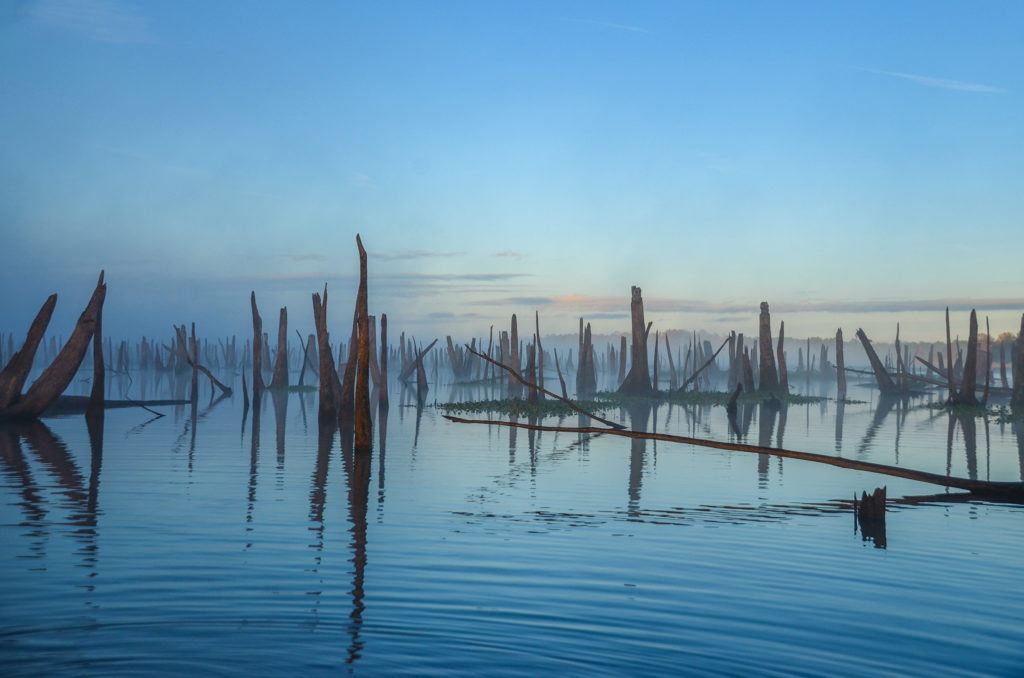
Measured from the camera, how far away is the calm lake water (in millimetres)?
6145

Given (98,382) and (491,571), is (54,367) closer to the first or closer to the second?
(98,382)

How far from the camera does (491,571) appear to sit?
860cm

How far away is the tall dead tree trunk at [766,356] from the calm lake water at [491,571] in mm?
25789

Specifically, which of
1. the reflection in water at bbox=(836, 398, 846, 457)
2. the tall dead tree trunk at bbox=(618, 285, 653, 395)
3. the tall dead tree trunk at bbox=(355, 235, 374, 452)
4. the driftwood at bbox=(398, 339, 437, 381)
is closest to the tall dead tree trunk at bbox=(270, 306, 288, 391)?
the driftwood at bbox=(398, 339, 437, 381)

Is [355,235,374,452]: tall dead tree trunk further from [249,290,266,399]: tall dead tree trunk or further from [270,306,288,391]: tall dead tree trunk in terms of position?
[270,306,288,391]: tall dead tree trunk

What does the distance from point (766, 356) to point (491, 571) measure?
38092 millimetres

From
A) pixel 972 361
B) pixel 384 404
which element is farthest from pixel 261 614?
pixel 972 361

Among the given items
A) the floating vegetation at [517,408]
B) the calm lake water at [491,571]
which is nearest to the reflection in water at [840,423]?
the calm lake water at [491,571]

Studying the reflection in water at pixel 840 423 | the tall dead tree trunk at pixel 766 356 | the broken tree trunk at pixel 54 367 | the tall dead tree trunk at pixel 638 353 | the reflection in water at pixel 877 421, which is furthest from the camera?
the tall dead tree trunk at pixel 766 356

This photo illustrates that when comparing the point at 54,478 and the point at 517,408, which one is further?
the point at 517,408

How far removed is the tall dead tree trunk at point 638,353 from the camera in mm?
42812

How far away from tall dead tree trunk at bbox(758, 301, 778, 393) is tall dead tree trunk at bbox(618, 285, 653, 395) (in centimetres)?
554

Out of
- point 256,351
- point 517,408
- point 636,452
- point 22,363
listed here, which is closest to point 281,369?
point 256,351

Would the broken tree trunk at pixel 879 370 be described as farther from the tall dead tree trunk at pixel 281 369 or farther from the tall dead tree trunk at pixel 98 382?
the tall dead tree trunk at pixel 98 382
